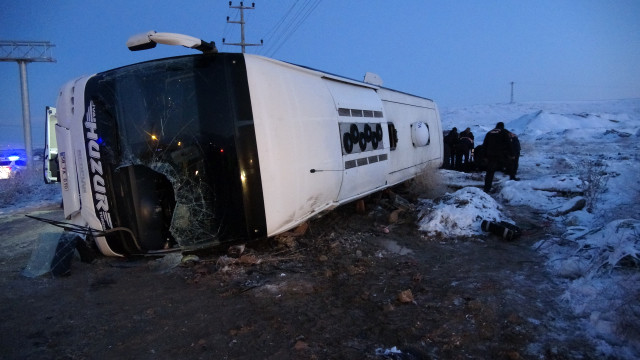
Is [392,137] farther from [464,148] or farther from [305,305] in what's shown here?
[464,148]

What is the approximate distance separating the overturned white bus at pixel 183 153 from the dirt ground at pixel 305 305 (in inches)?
26.0

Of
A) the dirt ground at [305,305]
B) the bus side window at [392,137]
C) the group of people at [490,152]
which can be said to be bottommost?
the dirt ground at [305,305]

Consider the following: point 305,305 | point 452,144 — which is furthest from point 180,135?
point 452,144

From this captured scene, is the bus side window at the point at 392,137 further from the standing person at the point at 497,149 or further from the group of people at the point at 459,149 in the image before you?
the group of people at the point at 459,149

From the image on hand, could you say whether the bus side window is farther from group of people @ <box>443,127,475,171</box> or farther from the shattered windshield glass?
group of people @ <box>443,127,475,171</box>

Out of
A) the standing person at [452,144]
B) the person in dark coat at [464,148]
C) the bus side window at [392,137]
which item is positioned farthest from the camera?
the standing person at [452,144]

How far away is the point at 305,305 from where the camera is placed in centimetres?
356

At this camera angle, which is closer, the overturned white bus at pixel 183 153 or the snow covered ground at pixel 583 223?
the snow covered ground at pixel 583 223

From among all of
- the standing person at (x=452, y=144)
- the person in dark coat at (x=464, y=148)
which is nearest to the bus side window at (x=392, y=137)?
the person in dark coat at (x=464, y=148)

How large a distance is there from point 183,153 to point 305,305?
2041mm

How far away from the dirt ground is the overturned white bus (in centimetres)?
66

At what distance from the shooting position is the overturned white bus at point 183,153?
149 inches

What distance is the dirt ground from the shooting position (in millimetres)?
2830

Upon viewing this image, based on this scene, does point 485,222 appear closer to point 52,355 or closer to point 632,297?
point 632,297
